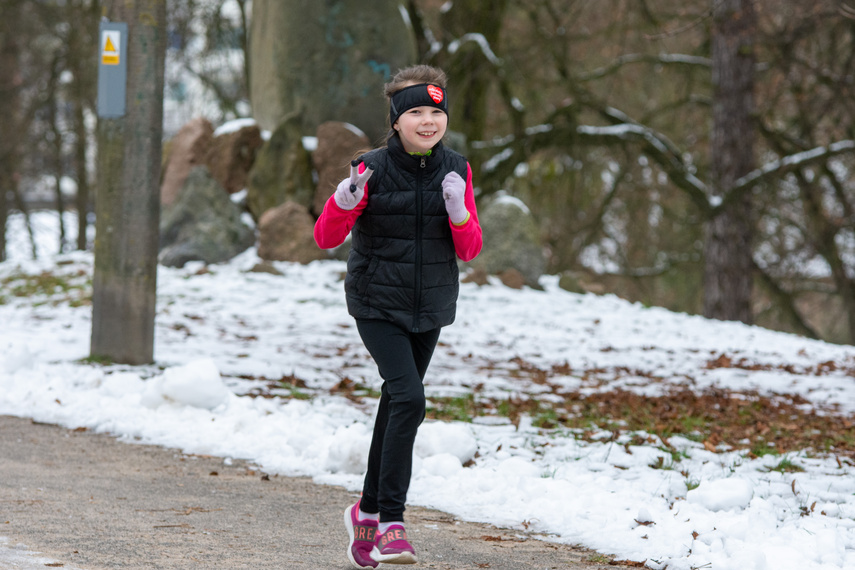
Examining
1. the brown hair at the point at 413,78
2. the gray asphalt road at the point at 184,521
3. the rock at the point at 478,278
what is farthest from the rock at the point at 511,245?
the brown hair at the point at 413,78

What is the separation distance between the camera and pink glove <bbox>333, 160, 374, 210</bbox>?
3344 mm

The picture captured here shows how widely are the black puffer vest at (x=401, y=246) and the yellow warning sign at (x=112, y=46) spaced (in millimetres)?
4304

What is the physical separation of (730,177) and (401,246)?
36.7 feet

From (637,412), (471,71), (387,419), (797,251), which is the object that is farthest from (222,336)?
(797,251)

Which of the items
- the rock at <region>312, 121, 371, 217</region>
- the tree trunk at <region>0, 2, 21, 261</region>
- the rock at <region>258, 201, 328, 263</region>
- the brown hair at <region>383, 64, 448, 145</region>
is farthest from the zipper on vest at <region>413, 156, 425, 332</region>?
the tree trunk at <region>0, 2, 21, 261</region>

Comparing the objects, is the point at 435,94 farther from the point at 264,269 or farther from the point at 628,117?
the point at 628,117

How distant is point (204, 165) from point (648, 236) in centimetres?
972

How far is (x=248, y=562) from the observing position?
11.2 feet

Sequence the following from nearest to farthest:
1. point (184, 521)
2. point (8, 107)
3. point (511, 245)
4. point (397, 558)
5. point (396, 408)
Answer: point (397, 558) < point (396, 408) < point (184, 521) < point (511, 245) < point (8, 107)

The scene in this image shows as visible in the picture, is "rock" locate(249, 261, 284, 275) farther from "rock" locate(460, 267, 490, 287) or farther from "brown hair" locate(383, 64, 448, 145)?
"brown hair" locate(383, 64, 448, 145)

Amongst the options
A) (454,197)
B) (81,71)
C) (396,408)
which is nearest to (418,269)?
(454,197)

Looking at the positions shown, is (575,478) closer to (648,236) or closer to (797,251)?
(797,251)

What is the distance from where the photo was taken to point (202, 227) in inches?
498

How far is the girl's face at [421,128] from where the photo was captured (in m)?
3.47
